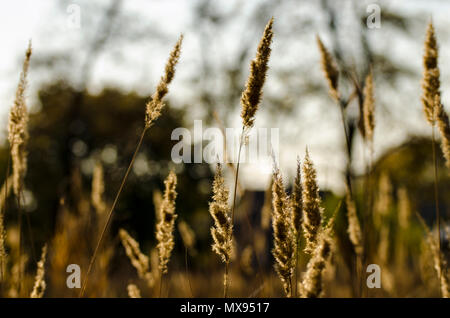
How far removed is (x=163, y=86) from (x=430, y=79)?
1.01m

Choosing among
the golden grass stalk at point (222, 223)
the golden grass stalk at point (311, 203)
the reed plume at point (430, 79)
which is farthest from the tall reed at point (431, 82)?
the golden grass stalk at point (222, 223)

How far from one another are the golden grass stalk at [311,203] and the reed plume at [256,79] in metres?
0.21

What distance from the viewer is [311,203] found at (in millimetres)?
1101

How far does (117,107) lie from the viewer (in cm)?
1634

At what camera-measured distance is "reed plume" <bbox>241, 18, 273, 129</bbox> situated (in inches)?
46.4

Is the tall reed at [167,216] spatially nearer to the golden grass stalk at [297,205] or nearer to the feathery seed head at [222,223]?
the feathery seed head at [222,223]

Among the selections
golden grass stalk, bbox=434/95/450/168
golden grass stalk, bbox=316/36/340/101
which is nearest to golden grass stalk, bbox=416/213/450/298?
golden grass stalk, bbox=434/95/450/168

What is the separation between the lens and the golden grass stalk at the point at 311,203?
1098mm

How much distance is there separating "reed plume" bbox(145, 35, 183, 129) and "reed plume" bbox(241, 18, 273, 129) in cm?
26

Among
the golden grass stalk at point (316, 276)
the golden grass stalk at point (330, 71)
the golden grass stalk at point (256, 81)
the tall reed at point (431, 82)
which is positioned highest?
the golden grass stalk at point (330, 71)

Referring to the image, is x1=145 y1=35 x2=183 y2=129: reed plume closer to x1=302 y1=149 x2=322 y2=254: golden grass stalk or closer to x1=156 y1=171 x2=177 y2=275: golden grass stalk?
x1=156 y1=171 x2=177 y2=275: golden grass stalk
